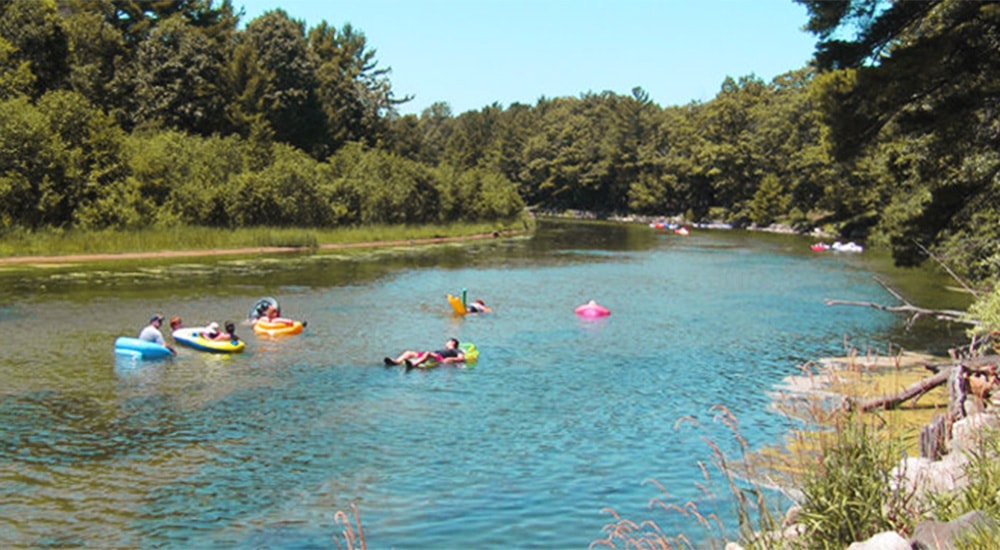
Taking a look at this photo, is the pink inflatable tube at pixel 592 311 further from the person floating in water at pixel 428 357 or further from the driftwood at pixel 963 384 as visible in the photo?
the driftwood at pixel 963 384

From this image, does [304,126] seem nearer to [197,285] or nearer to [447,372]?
[197,285]

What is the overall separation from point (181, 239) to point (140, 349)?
34646 mm

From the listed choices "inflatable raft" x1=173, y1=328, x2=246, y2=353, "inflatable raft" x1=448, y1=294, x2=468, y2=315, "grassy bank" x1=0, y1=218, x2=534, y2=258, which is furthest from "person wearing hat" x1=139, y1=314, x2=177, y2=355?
Answer: "grassy bank" x1=0, y1=218, x2=534, y2=258

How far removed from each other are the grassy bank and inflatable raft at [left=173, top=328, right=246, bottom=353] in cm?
2663

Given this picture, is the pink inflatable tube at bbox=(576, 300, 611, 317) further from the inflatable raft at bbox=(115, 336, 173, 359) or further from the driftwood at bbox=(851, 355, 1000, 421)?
the driftwood at bbox=(851, 355, 1000, 421)

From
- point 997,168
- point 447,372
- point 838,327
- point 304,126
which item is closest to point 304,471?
point 447,372

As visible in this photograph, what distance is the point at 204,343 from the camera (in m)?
27.3

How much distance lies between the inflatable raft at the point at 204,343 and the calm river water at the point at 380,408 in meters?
0.40

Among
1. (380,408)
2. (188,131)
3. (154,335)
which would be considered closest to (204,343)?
(154,335)

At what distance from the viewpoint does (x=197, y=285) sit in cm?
4272

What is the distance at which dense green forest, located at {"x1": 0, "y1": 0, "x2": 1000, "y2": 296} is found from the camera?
23422 millimetres

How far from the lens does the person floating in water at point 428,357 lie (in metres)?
25.8

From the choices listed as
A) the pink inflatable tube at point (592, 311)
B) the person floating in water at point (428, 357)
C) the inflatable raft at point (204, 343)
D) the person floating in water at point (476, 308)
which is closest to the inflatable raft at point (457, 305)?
the person floating in water at point (476, 308)

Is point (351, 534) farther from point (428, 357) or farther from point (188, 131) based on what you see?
point (188, 131)
